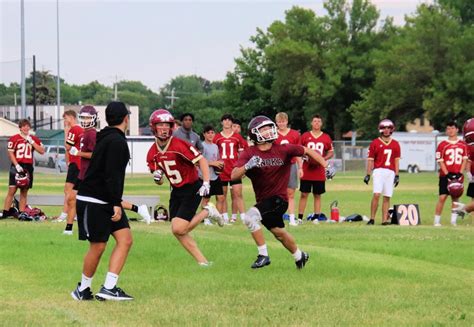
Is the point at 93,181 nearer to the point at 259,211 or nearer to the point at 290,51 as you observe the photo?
the point at 259,211

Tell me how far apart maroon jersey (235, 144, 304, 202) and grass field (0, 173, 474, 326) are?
1.03m

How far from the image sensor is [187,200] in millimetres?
13062

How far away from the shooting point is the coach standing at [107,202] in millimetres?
10383

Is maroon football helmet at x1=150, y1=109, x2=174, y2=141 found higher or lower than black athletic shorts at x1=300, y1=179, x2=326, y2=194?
higher

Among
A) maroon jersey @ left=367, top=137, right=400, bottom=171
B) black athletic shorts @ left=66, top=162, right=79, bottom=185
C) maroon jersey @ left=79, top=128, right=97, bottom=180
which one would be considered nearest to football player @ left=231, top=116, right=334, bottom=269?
maroon jersey @ left=79, top=128, right=97, bottom=180

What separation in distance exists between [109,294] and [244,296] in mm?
1460

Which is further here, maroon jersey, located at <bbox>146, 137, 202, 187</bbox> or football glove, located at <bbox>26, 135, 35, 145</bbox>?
football glove, located at <bbox>26, 135, 35, 145</bbox>

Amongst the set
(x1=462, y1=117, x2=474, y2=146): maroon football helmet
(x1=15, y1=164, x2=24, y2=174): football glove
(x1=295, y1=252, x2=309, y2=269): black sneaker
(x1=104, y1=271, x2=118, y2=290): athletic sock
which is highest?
(x1=462, y1=117, x2=474, y2=146): maroon football helmet

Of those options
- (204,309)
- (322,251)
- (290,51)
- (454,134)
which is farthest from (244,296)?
(290,51)

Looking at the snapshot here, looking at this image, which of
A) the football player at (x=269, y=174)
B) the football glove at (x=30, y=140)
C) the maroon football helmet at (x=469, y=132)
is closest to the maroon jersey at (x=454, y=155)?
the maroon football helmet at (x=469, y=132)

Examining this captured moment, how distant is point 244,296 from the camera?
1077cm

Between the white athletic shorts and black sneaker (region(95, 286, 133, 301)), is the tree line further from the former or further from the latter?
black sneaker (region(95, 286, 133, 301))

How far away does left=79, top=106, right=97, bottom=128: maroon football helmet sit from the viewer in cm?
1591

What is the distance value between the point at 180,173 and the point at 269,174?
1.23m
